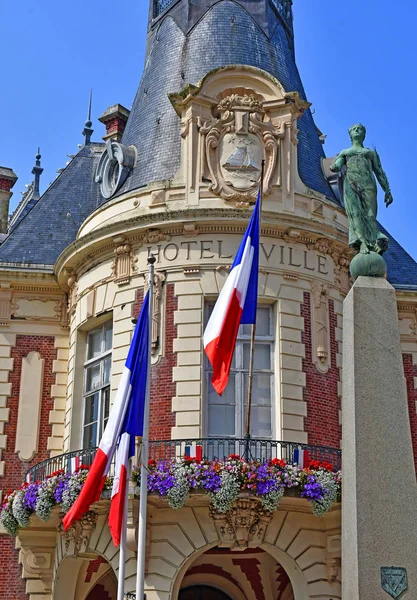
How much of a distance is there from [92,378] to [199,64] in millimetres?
6906

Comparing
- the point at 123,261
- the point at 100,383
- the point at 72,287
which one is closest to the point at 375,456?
the point at 123,261

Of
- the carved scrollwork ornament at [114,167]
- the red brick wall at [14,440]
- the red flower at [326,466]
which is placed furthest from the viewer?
the carved scrollwork ornament at [114,167]

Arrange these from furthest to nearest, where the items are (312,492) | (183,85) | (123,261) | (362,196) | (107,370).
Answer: (183,85) < (107,370) < (123,261) < (312,492) < (362,196)

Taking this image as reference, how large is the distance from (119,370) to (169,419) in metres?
1.54

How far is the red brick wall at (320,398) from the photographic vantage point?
18.3 metres

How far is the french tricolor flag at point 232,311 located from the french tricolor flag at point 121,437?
3.61 ft

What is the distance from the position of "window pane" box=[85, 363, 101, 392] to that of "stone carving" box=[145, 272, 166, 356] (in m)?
2.01

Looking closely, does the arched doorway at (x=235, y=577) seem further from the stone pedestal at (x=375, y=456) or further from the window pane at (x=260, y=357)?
the stone pedestal at (x=375, y=456)

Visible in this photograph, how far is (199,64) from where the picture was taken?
21500mm

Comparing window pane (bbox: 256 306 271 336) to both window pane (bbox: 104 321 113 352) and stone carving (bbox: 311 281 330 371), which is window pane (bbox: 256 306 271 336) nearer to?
stone carving (bbox: 311 281 330 371)

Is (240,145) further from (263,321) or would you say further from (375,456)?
(375,456)

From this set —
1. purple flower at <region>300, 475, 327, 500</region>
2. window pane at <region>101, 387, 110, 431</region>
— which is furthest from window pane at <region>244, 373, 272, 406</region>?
window pane at <region>101, 387, 110, 431</region>

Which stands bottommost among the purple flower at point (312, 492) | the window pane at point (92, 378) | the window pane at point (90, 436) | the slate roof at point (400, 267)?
the purple flower at point (312, 492)

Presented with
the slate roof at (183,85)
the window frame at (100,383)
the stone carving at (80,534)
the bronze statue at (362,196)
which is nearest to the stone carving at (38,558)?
the stone carving at (80,534)
